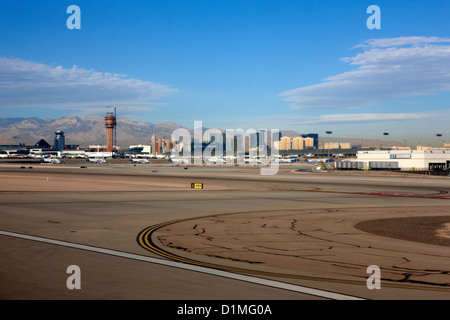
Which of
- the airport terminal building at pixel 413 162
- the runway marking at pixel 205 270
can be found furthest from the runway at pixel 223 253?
the airport terminal building at pixel 413 162

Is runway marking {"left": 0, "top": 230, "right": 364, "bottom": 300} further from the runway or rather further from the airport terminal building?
the airport terminal building

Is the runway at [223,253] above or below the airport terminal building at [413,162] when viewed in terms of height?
below

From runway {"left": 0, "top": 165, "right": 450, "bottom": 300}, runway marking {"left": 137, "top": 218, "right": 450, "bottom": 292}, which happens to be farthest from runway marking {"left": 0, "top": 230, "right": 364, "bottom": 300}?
runway marking {"left": 137, "top": 218, "right": 450, "bottom": 292}

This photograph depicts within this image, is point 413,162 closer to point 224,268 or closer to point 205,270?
point 224,268

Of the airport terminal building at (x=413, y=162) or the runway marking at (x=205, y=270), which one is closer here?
the runway marking at (x=205, y=270)

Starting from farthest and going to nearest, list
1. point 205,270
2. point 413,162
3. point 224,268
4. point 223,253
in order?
point 413,162 → point 223,253 → point 224,268 → point 205,270

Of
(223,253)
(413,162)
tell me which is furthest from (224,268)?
(413,162)

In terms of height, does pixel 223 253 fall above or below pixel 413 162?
below

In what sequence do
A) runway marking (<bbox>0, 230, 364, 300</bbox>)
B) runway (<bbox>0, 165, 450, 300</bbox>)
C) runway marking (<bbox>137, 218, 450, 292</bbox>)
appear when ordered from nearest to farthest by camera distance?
runway marking (<bbox>0, 230, 364, 300</bbox>) → runway (<bbox>0, 165, 450, 300</bbox>) → runway marking (<bbox>137, 218, 450, 292</bbox>)

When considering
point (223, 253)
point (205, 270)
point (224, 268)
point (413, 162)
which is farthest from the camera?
point (413, 162)

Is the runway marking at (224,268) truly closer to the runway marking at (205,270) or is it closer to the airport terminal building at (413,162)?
the runway marking at (205,270)

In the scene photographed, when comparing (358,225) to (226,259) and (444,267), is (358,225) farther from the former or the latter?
(226,259)

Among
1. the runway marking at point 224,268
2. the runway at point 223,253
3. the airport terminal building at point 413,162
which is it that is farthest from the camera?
the airport terminal building at point 413,162

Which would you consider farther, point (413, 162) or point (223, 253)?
point (413, 162)
